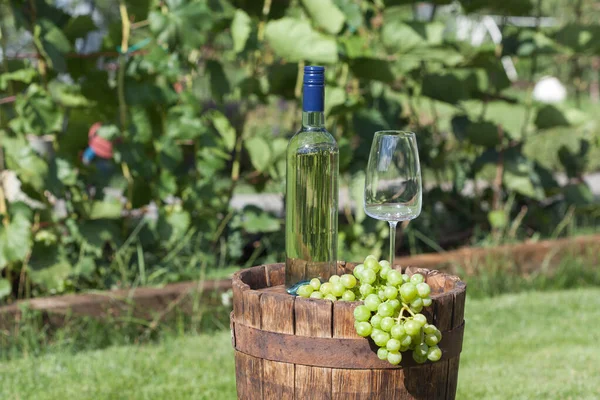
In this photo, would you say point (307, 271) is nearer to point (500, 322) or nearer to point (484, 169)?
point (500, 322)

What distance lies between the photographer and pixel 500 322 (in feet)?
14.7

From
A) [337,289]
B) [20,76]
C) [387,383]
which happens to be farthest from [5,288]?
[387,383]

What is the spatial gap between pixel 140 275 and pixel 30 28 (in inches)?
49.4

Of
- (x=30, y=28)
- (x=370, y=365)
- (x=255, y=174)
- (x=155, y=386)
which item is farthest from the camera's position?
(x=255, y=174)

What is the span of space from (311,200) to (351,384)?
0.52m

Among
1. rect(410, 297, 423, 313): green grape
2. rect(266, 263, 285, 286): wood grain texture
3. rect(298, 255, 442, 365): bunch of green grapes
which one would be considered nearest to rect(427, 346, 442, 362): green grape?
rect(298, 255, 442, 365): bunch of green grapes

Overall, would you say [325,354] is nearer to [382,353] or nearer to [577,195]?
[382,353]

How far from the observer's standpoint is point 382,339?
2.04 m

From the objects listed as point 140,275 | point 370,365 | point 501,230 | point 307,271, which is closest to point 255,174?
point 140,275

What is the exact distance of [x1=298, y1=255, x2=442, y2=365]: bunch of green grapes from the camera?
2.04 metres

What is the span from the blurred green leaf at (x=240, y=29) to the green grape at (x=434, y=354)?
8.18ft

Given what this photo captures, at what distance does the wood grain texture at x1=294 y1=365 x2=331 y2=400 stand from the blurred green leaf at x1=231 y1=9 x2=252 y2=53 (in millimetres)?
2418

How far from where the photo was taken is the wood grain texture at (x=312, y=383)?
2.16 meters

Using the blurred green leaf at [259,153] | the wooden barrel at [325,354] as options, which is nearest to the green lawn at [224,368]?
the blurred green leaf at [259,153]
